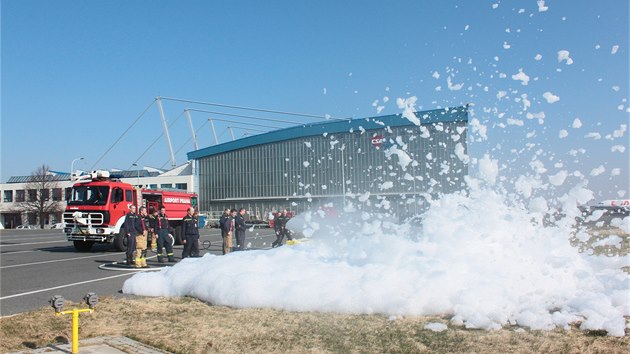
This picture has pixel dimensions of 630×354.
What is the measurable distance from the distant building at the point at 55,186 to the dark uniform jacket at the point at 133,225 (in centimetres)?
5435

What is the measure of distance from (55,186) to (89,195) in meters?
61.5

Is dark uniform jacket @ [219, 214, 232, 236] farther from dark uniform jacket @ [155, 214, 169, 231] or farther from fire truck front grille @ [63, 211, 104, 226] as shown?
fire truck front grille @ [63, 211, 104, 226]

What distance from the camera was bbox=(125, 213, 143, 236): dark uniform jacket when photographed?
14797 millimetres

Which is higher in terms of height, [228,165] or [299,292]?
[228,165]

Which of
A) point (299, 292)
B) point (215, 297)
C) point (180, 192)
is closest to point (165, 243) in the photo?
point (215, 297)

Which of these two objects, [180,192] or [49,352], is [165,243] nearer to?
[49,352]

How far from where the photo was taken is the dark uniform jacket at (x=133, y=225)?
48.5 ft

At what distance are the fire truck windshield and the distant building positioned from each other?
47.8m

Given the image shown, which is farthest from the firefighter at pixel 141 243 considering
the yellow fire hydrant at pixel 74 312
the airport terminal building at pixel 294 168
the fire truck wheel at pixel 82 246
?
the airport terminal building at pixel 294 168

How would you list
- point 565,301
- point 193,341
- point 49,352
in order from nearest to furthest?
point 49,352 → point 193,341 → point 565,301

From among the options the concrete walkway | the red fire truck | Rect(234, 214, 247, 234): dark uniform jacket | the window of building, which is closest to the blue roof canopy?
the red fire truck

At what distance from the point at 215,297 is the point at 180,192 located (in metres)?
20.0

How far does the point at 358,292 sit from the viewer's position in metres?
7.81

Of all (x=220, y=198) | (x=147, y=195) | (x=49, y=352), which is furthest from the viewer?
(x=220, y=198)
